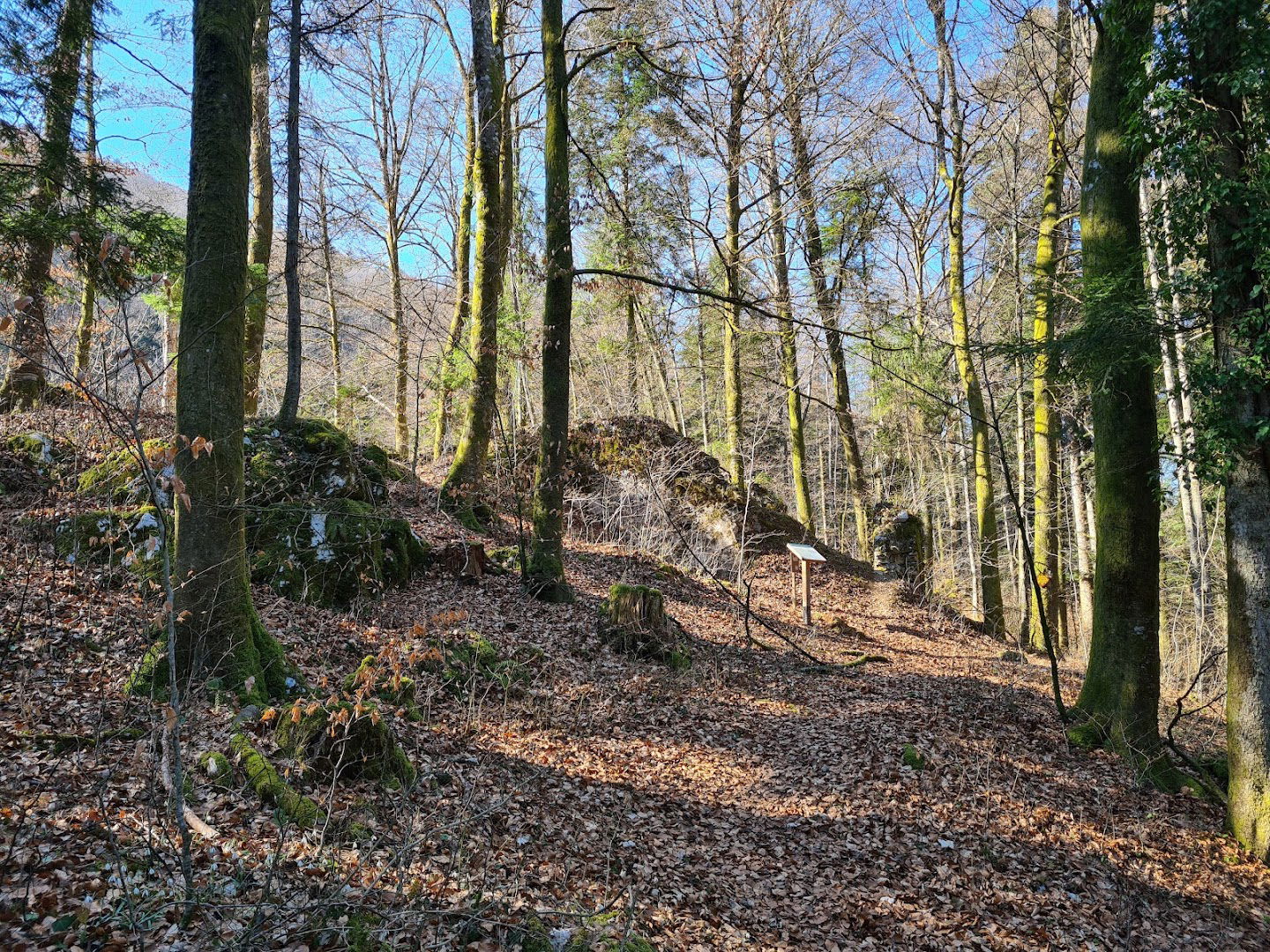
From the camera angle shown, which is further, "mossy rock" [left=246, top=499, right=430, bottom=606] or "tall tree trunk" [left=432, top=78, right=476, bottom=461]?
"tall tree trunk" [left=432, top=78, right=476, bottom=461]

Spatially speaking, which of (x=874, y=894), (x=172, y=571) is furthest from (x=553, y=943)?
(x=172, y=571)

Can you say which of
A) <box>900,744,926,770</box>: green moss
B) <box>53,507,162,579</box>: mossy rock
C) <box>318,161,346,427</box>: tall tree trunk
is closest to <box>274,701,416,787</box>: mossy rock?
<box>53,507,162,579</box>: mossy rock

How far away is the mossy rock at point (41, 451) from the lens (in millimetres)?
7605

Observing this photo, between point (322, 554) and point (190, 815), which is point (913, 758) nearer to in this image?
point (190, 815)

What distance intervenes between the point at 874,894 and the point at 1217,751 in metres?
5.55

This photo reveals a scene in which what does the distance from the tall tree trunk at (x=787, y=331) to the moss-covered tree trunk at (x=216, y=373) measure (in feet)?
37.7

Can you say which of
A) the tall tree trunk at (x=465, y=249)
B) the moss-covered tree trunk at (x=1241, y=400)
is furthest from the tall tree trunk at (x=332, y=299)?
the moss-covered tree trunk at (x=1241, y=400)

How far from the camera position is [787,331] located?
51.2 ft

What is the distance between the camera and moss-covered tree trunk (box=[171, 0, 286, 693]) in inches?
194

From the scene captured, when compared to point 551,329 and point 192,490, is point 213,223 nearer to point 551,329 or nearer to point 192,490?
point 192,490

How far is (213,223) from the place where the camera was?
507 centimetres

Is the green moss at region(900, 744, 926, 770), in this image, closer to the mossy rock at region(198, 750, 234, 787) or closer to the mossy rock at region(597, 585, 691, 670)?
the mossy rock at region(597, 585, 691, 670)

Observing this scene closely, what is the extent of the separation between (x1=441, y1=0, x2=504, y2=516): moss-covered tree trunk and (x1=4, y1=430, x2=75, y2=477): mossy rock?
16.3 feet

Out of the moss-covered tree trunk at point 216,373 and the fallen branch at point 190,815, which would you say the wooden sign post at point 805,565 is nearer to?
the moss-covered tree trunk at point 216,373
